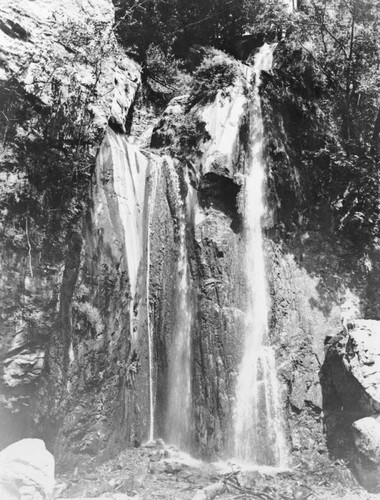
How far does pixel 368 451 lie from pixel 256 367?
212cm

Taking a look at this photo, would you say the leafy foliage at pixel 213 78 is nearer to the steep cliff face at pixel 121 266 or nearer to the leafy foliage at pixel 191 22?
the steep cliff face at pixel 121 266

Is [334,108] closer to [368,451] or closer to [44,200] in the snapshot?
[44,200]

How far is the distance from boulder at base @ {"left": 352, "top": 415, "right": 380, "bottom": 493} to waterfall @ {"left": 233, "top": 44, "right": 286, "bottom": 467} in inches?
47.5

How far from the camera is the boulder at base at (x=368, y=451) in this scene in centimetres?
651

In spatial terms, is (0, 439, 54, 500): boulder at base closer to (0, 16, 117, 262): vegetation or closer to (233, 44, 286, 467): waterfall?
(233, 44, 286, 467): waterfall

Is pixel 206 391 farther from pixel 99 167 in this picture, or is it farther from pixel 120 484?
pixel 99 167

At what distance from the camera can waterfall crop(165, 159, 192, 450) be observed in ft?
25.5

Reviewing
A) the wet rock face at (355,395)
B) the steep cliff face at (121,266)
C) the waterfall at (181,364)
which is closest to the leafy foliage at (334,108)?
the steep cliff face at (121,266)

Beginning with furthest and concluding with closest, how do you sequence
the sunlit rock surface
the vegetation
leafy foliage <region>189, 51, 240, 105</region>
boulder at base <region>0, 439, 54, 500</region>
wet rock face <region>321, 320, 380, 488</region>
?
leafy foliage <region>189, 51, 240, 105</region> < the sunlit rock surface < the vegetation < wet rock face <region>321, 320, 380, 488</region> < boulder at base <region>0, 439, 54, 500</region>

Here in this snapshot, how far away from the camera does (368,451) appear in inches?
259

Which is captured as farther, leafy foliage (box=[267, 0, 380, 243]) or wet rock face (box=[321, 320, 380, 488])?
leafy foliage (box=[267, 0, 380, 243])

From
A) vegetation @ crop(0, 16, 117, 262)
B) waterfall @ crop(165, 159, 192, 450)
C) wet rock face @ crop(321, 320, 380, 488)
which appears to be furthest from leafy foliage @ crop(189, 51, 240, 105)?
wet rock face @ crop(321, 320, 380, 488)

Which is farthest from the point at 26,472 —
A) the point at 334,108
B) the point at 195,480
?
the point at 334,108

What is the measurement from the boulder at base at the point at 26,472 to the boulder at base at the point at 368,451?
4.46 metres
